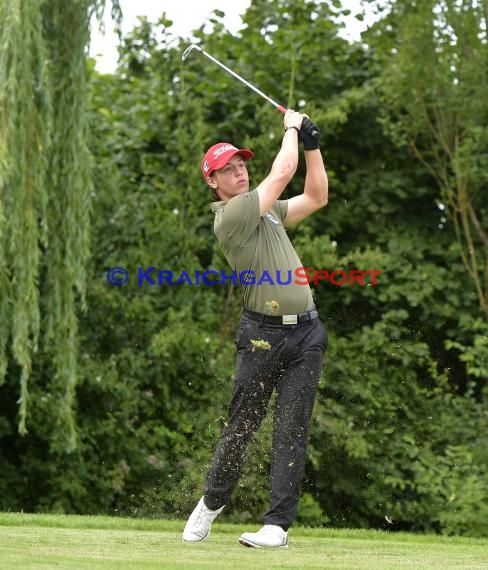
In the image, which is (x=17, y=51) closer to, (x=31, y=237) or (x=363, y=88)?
(x=31, y=237)

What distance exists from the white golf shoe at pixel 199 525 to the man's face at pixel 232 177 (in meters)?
1.34

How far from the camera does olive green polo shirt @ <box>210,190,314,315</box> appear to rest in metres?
4.74

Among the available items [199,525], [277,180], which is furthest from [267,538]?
[277,180]

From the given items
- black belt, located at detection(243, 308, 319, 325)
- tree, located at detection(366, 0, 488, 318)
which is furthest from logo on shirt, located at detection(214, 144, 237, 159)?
tree, located at detection(366, 0, 488, 318)

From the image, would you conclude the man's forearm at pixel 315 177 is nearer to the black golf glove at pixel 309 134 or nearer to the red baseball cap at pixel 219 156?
the black golf glove at pixel 309 134

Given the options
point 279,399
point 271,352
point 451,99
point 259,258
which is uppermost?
point 451,99

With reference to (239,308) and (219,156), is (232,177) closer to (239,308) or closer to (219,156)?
(219,156)

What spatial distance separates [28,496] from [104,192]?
2.56 metres

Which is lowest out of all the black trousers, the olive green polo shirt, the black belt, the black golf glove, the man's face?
the black trousers

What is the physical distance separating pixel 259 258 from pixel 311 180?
0.49 metres

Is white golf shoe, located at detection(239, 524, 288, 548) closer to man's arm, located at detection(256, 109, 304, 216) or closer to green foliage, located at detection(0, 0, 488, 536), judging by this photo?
man's arm, located at detection(256, 109, 304, 216)

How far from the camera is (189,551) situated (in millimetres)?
4410

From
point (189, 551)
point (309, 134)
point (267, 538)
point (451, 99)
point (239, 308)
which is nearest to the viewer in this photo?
point (189, 551)

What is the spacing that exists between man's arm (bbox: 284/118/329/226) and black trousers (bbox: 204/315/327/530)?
553 millimetres
